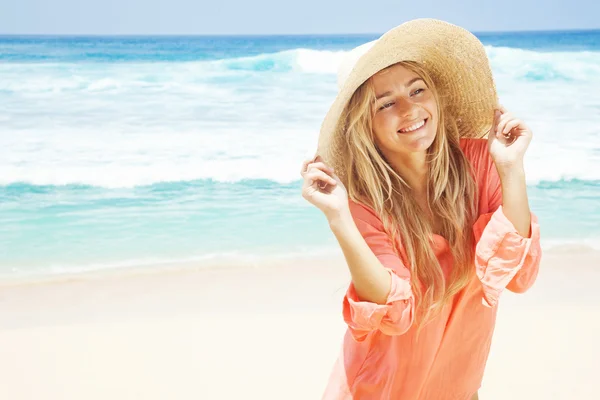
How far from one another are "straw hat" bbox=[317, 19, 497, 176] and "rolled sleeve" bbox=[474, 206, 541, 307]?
1.37ft

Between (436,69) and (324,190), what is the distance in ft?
1.78

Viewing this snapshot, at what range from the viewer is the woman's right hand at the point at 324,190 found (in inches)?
64.1

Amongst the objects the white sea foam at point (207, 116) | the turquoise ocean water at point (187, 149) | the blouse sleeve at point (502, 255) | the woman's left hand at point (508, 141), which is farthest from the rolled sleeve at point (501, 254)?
the white sea foam at point (207, 116)

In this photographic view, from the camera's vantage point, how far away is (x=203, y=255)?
4766mm

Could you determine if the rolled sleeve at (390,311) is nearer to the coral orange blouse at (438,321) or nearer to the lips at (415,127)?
the coral orange blouse at (438,321)

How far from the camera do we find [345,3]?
21.4 metres

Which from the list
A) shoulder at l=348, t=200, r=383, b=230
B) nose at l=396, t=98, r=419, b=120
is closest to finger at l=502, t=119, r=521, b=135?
nose at l=396, t=98, r=419, b=120

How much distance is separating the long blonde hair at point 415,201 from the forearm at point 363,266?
196 mm

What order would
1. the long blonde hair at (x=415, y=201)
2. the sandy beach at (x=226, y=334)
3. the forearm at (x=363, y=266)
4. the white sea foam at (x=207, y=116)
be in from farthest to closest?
the white sea foam at (x=207, y=116) → the sandy beach at (x=226, y=334) → the long blonde hair at (x=415, y=201) → the forearm at (x=363, y=266)

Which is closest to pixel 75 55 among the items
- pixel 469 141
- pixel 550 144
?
pixel 550 144

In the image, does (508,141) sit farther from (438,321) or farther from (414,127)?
(438,321)

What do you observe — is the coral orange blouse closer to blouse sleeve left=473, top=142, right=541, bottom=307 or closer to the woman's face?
blouse sleeve left=473, top=142, right=541, bottom=307

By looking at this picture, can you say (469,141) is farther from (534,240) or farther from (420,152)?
(534,240)

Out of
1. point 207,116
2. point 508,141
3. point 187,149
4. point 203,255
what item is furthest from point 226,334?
point 207,116
